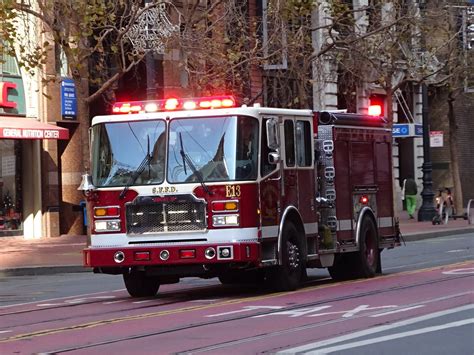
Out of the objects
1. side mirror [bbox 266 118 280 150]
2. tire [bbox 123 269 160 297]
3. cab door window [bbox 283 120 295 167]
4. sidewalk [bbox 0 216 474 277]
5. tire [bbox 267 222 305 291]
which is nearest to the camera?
side mirror [bbox 266 118 280 150]

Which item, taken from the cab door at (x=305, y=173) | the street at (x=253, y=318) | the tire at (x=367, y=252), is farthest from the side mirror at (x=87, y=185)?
the tire at (x=367, y=252)

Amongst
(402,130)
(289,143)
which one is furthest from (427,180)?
(289,143)

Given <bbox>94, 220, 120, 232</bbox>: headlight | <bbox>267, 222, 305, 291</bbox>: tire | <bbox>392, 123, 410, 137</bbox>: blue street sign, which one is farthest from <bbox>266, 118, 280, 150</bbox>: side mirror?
<bbox>392, 123, 410, 137</bbox>: blue street sign

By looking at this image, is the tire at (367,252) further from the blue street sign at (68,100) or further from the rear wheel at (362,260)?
the blue street sign at (68,100)

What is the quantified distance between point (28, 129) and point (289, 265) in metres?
18.9

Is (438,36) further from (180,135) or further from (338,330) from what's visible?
(338,330)

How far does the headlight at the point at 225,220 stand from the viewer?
1611 cm

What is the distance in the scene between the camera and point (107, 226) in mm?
16672

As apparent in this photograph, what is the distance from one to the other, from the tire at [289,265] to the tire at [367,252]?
2.25m

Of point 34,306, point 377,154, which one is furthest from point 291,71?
point 34,306

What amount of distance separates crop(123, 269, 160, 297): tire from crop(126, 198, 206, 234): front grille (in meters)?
1.10

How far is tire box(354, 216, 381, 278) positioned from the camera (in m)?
19.5

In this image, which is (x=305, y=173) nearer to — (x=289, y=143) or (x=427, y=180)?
(x=289, y=143)

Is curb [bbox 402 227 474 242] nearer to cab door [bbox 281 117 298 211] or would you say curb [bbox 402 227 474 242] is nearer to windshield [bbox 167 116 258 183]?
cab door [bbox 281 117 298 211]
